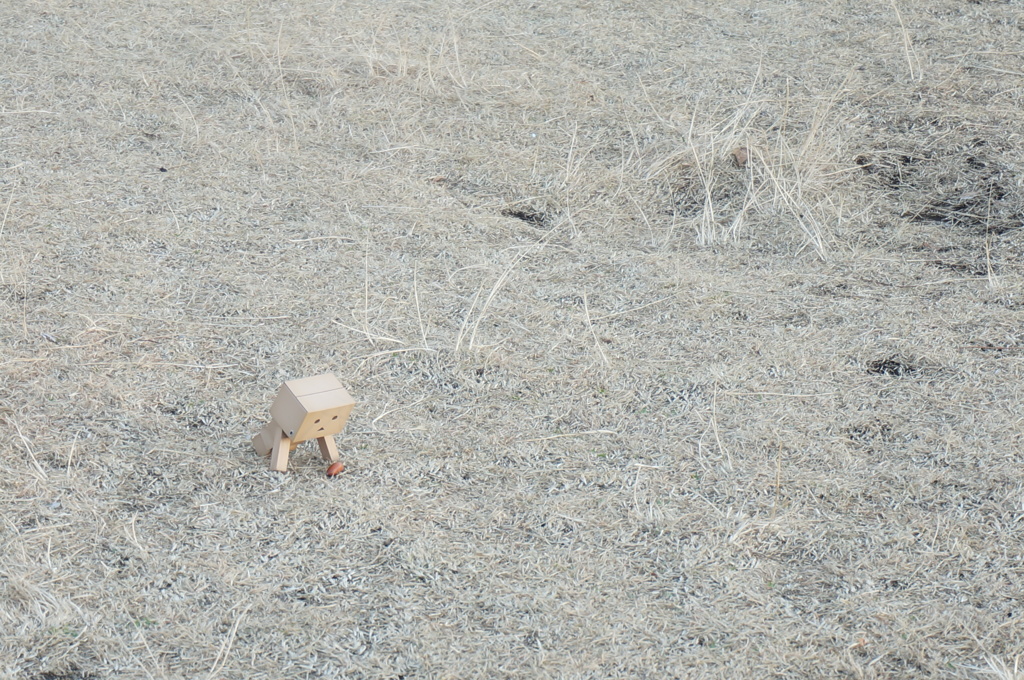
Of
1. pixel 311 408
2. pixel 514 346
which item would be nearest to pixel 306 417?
pixel 311 408

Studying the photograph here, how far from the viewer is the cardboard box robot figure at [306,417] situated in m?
1.82

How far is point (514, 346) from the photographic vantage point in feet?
7.72

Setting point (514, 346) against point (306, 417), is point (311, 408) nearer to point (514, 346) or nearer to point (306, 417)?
point (306, 417)

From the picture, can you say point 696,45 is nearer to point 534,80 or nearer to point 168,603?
point 534,80

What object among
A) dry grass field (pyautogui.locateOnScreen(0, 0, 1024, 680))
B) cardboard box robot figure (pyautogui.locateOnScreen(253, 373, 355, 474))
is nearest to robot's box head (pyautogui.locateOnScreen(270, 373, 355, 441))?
cardboard box robot figure (pyautogui.locateOnScreen(253, 373, 355, 474))

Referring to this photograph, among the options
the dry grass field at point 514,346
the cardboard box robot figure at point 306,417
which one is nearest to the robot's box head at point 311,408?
the cardboard box robot figure at point 306,417

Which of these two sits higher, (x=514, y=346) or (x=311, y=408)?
(x=311, y=408)

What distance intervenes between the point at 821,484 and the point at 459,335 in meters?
0.87

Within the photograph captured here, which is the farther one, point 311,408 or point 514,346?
point 514,346

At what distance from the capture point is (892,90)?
11.6 feet

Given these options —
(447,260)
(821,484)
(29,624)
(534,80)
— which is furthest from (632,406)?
(534,80)

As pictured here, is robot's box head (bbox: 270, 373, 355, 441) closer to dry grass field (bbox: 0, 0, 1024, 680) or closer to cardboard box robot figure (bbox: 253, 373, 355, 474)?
cardboard box robot figure (bbox: 253, 373, 355, 474)

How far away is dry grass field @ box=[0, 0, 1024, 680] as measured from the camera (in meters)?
1.67

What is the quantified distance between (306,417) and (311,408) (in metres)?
0.02
